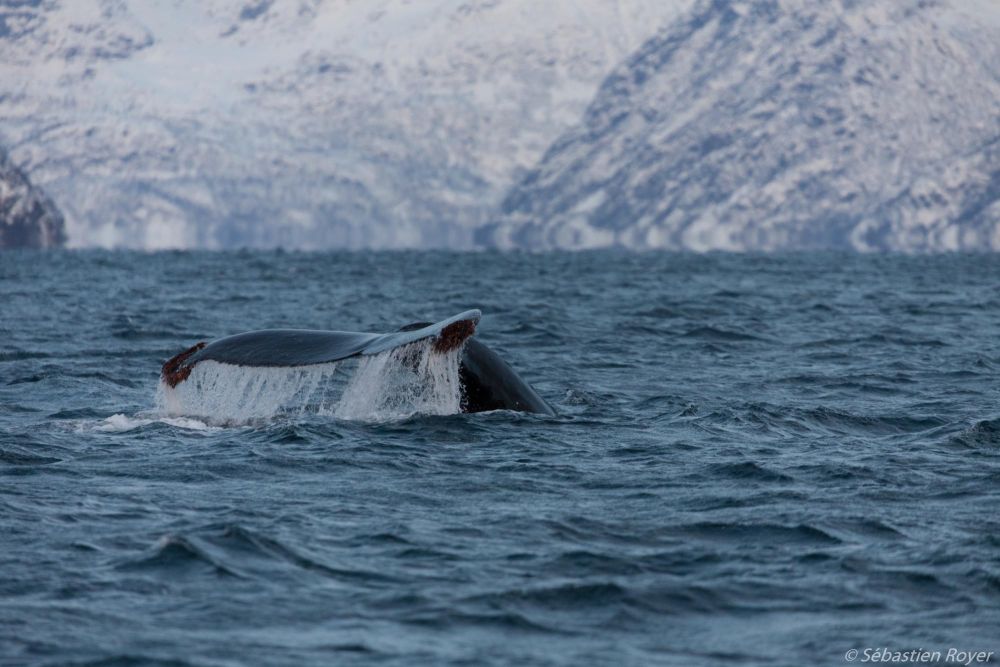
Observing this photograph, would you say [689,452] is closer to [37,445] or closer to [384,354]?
[384,354]

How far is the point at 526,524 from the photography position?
370 inches

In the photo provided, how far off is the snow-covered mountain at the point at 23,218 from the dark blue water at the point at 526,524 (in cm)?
16571

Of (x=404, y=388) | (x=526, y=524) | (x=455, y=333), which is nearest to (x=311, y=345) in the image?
(x=455, y=333)

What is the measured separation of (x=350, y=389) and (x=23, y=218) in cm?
17443

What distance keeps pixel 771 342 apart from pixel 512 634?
1754cm

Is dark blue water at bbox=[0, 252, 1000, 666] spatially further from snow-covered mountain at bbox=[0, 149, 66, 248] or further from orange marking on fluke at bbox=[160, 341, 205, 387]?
snow-covered mountain at bbox=[0, 149, 66, 248]

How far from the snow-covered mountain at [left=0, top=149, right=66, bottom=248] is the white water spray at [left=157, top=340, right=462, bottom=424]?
558 feet

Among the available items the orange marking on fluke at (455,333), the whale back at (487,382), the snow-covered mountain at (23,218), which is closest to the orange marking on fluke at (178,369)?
the orange marking on fluke at (455,333)

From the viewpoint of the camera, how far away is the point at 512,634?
7172mm

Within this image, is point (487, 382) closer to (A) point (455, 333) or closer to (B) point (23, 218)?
(A) point (455, 333)

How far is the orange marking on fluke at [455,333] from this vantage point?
10977mm

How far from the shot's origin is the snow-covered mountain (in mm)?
176875

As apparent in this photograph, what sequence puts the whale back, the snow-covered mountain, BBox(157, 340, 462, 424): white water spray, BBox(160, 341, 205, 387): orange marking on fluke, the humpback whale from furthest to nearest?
the snow-covered mountain < the whale back < BBox(160, 341, 205, 387): orange marking on fluke < BBox(157, 340, 462, 424): white water spray < the humpback whale

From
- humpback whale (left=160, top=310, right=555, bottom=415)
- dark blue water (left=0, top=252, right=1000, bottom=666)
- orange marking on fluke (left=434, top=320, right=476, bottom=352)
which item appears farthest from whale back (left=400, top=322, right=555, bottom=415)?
orange marking on fluke (left=434, top=320, right=476, bottom=352)
